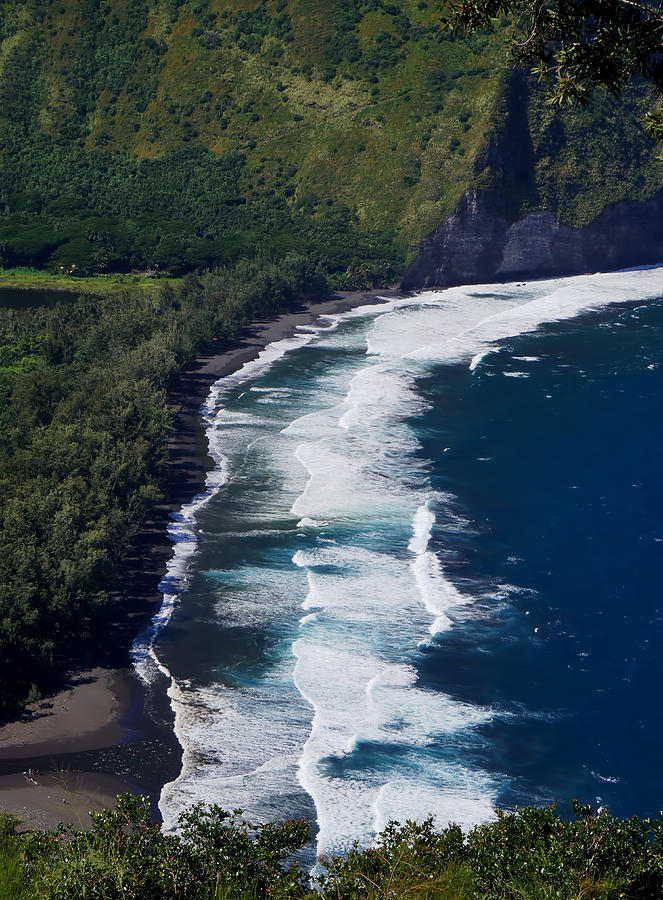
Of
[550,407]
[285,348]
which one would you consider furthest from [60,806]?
[285,348]

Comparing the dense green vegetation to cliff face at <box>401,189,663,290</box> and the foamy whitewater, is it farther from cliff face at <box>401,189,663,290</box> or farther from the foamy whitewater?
cliff face at <box>401,189,663,290</box>

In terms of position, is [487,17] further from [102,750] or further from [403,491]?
[403,491]

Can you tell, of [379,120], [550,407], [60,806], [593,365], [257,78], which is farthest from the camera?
[257,78]

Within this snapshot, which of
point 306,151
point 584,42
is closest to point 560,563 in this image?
point 584,42

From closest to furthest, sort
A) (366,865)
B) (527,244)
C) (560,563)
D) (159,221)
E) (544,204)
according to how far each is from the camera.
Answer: (366,865) → (560,563) → (527,244) → (544,204) → (159,221)

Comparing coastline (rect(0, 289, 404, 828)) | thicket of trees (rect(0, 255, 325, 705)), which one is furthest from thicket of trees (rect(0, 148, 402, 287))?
coastline (rect(0, 289, 404, 828))

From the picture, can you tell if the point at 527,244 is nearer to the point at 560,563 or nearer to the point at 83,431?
the point at 83,431
